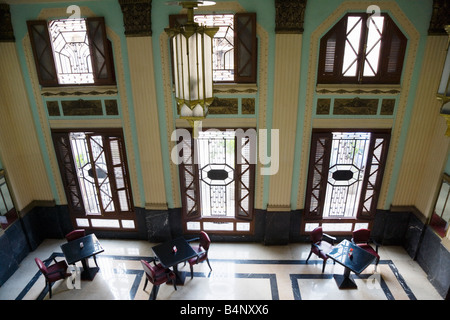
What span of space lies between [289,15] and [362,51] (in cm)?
143

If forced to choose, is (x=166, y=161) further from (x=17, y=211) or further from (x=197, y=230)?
(x=17, y=211)

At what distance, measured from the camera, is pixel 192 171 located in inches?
263

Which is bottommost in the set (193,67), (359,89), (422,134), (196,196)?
(196,196)

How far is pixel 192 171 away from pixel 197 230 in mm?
1470

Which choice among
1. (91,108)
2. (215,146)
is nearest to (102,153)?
(91,108)

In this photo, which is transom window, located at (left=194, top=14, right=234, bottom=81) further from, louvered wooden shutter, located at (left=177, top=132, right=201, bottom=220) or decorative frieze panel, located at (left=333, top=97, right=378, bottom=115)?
decorative frieze panel, located at (left=333, top=97, right=378, bottom=115)

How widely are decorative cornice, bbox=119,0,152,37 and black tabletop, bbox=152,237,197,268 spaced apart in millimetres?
3825

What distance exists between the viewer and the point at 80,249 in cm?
621

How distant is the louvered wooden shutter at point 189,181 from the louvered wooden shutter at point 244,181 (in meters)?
0.84

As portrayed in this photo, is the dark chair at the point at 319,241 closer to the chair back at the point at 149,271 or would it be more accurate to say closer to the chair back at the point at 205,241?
the chair back at the point at 205,241

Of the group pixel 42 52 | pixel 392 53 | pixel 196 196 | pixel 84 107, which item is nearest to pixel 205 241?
pixel 196 196

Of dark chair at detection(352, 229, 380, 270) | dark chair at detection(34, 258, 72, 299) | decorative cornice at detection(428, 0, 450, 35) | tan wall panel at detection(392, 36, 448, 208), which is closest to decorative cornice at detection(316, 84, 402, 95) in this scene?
tan wall panel at detection(392, 36, 448, 208)

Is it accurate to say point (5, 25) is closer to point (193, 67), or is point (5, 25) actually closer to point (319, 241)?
point (193, 67)

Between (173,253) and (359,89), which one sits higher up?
(359,89)
